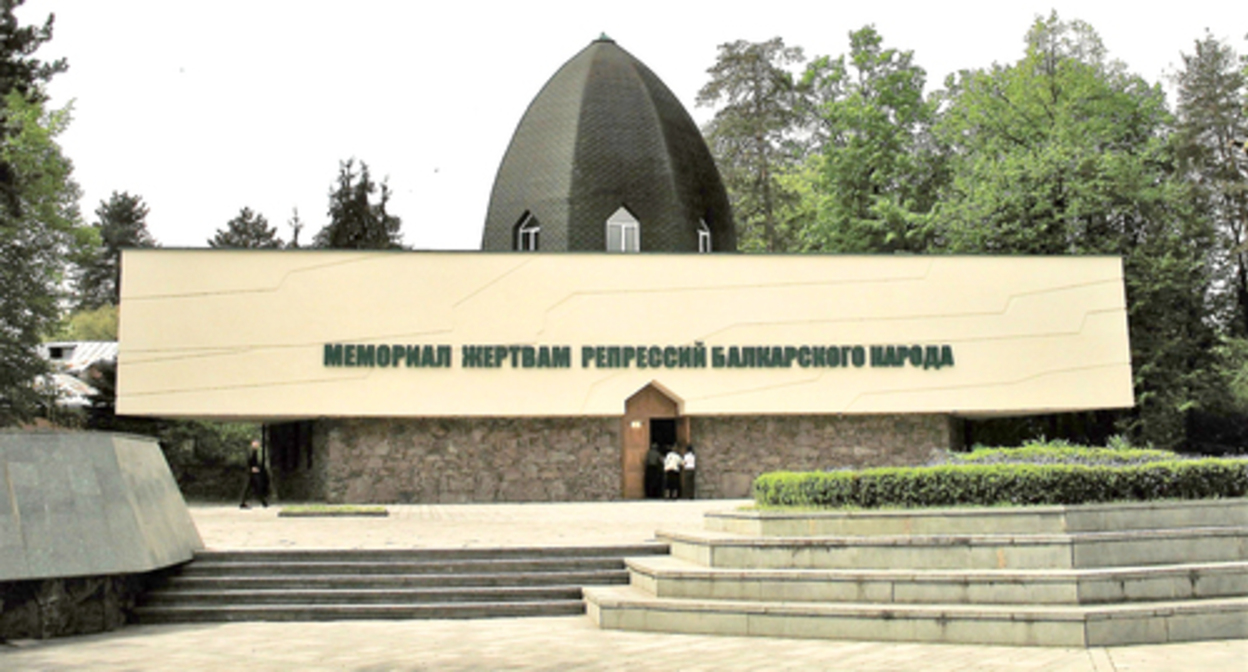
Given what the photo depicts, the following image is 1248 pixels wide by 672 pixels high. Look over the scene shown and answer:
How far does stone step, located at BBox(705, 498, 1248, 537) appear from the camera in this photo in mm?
9914

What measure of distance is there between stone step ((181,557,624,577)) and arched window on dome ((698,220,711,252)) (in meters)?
19.8

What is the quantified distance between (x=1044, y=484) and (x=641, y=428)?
1578 centimetres

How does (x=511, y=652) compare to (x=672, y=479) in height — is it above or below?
below

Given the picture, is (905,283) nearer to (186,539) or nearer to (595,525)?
(595,525)

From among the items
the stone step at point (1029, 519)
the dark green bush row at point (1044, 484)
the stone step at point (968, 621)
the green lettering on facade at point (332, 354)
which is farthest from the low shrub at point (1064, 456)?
the green lettering on facade at point (332, 354)

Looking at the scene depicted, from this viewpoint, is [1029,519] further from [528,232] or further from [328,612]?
[528,232]

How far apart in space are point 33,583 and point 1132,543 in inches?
366

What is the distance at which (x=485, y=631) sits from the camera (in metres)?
10.0

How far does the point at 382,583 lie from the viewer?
1153 cm

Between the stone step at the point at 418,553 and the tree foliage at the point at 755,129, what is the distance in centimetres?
3154

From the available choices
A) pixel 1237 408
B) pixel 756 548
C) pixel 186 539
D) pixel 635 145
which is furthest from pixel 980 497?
pixel 1237 408

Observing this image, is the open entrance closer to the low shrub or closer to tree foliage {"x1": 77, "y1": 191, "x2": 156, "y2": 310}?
the low shrub

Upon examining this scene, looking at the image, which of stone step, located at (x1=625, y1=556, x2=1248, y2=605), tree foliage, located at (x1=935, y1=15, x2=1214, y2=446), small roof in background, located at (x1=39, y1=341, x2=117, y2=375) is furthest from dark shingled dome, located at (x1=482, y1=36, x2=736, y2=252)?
small roof in background, located at (x1=39, y1=341, x2=117, y2=375)

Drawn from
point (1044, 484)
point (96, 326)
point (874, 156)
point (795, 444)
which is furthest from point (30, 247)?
point (1044, 484)
